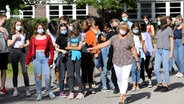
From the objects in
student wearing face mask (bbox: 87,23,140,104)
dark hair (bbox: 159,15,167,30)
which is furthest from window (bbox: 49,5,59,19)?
student wearing face mask (bbox: 87,23,140,104)

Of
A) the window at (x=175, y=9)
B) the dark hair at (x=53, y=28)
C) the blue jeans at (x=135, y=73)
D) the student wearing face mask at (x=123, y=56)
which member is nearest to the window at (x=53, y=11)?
the window at (x=175, y=9)

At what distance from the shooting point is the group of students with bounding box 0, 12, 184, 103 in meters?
10.3

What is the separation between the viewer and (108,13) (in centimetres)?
3944

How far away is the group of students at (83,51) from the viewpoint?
10.3 m

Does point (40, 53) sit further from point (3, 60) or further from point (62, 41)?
point (3, 60)

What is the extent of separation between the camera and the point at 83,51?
11641 mm

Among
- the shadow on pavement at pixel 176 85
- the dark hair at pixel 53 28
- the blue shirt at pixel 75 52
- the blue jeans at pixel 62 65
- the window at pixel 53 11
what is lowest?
the shadow on pavement at pixel 176 85

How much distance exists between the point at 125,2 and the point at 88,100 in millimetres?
25894

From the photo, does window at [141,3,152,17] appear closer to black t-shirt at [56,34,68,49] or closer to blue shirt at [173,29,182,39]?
blue shirt at [173,29,182,39]

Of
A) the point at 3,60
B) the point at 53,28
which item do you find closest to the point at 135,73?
the point at 53,28

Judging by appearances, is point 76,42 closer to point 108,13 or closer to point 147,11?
point 108,13

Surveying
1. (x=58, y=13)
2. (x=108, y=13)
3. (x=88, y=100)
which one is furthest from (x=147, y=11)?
(x=88, y=100)

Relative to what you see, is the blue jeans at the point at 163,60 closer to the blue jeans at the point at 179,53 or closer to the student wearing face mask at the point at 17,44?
the student wearing face mask at the point at 17,44

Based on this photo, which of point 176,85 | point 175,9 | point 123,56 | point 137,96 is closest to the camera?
point 123,56
